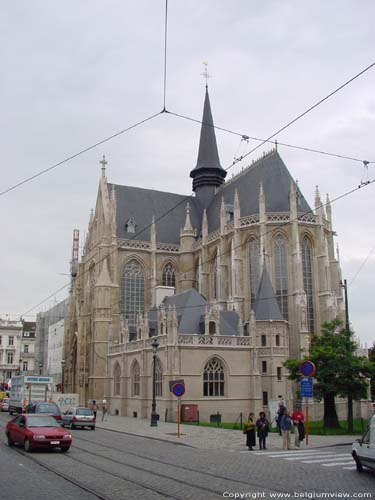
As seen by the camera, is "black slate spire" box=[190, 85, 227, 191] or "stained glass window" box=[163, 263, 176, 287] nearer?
"stained glass window" box=[163, 263, 176, 287]

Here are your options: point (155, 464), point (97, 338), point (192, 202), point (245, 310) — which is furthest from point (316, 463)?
point (192, 202)

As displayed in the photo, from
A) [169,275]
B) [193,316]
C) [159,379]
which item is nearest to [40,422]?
[159,379]

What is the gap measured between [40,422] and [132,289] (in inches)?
1485

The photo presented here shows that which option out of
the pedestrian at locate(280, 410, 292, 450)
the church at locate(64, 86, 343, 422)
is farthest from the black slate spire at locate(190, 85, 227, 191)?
the pedestrian at locate(280, 410, 292, 450)

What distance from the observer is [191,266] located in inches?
2227

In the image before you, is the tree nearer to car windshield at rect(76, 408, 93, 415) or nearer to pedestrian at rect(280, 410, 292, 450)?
pedestrian at rect(280, 410, 292, 450)

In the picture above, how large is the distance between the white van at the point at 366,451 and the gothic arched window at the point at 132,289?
41.2 meters

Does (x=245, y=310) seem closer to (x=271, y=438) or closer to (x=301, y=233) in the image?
(x=301, y=233)

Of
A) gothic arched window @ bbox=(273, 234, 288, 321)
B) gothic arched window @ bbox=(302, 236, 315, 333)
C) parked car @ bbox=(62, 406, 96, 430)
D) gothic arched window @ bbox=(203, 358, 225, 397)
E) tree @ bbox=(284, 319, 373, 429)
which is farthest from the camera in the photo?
gothic arched window @ bbox=(273, 234, 288, 321)

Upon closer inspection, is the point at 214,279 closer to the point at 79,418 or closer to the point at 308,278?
the point at 308,278

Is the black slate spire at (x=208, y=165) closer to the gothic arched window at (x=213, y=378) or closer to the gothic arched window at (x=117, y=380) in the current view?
the gothic arched window at (x=117, y=380)

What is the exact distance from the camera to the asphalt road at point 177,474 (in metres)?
10.4

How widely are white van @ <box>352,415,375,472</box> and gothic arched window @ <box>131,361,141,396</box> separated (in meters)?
27.5

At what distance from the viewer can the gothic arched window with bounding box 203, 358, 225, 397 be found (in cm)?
3512
